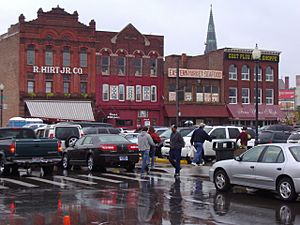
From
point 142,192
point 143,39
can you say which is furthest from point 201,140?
point 143,39

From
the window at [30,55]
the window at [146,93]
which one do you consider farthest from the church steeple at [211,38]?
the window at [30,55]

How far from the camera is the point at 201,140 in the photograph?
23016 mm

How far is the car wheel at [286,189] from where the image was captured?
13.1 meters

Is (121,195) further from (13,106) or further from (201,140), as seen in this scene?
(13,106)

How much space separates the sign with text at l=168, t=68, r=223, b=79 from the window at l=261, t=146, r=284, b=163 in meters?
49.5

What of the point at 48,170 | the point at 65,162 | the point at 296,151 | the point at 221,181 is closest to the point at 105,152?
the point at 48,170

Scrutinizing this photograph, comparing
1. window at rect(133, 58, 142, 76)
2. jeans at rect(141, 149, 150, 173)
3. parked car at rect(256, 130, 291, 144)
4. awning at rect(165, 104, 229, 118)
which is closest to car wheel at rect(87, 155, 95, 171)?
jeans at rect(141, 149, 150, 173)

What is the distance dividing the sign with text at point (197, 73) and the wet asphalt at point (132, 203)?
45.0 metres

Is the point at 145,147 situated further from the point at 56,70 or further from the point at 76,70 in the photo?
the point at 76,70

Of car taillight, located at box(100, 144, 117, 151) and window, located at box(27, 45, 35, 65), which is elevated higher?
window, located at box(27, 45, 35, 65)

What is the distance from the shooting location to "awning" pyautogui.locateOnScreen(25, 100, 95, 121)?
5691 centimetres

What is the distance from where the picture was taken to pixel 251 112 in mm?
68000

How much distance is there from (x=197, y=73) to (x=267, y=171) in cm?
5164

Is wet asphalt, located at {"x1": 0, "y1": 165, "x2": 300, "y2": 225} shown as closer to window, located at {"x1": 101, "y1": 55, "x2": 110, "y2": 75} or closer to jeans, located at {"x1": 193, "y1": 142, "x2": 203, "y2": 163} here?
jeans, located at {"x1": 193, "y1": 142, "x2": 203, "y2": 163}
